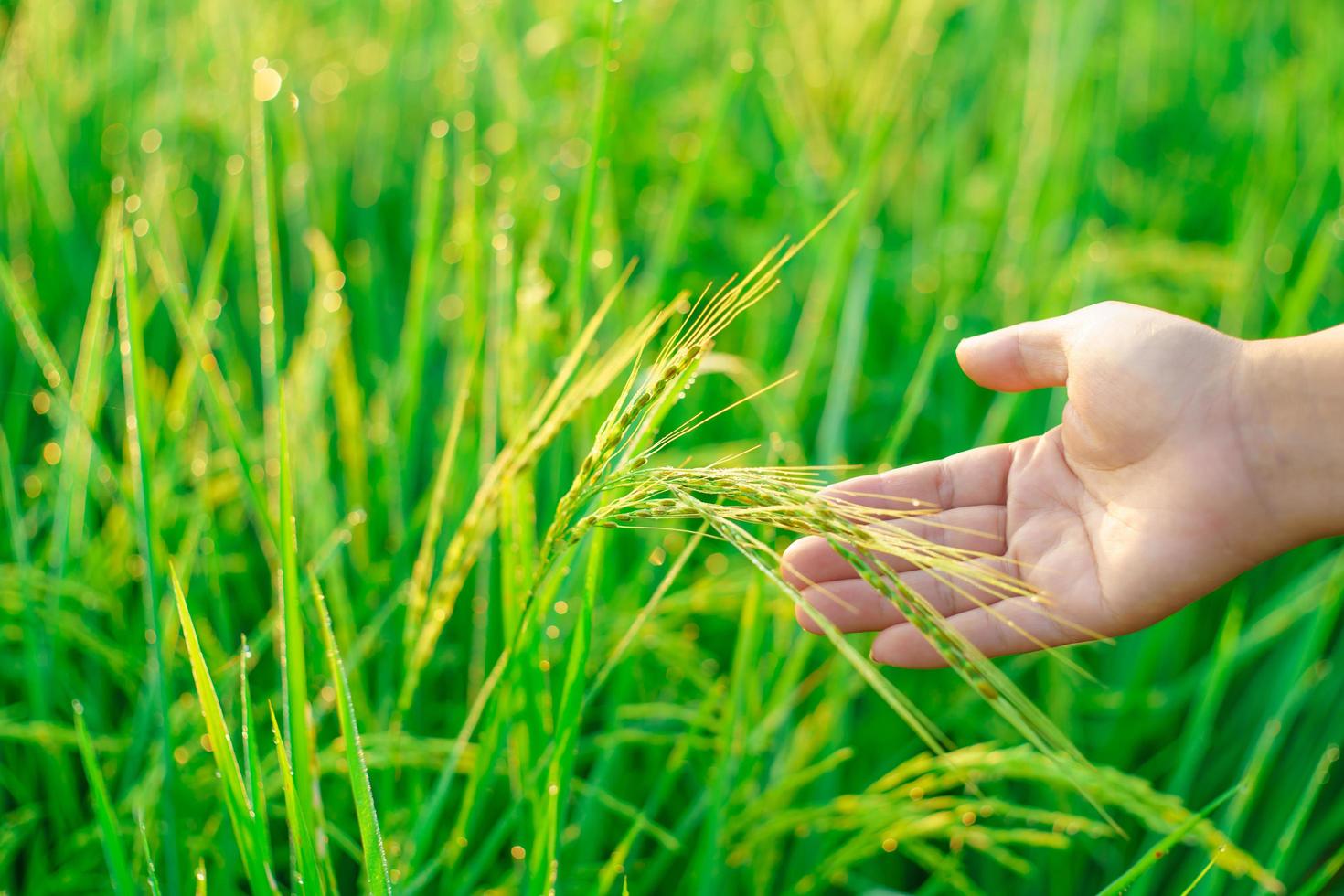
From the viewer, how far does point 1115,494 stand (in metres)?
1.17

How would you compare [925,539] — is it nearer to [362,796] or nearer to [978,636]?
[978,636]

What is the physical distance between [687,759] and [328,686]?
0.48 m

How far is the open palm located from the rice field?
96 millimetres

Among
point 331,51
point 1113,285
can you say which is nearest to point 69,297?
point 331,51

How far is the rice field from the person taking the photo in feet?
3.30

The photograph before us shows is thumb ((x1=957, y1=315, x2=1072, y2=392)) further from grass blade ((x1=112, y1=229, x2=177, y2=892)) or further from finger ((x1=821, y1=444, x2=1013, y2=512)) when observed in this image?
grass blade ((x1=112, y1=229, x2=177, y2=892))

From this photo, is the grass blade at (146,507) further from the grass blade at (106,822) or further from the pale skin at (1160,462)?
the pale skin at (1160,462)

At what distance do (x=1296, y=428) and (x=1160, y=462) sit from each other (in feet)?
0.46

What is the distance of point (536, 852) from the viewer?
945 millimetres

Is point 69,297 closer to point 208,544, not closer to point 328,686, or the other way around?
point 208,544

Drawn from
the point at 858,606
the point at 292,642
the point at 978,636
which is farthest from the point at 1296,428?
the point at 292,642

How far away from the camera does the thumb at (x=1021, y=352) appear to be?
1.13m

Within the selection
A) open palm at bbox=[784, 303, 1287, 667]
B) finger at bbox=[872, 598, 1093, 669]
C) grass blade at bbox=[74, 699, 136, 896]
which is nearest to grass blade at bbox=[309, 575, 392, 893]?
grass blade at bbox=[74, 699, 136, 896]

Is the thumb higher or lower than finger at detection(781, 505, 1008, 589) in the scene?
higher
